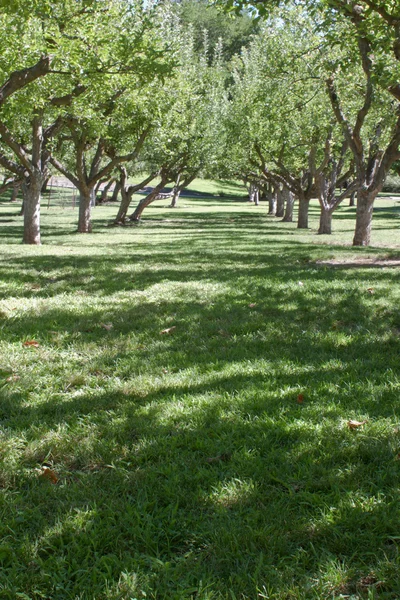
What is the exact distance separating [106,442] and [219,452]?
71cm

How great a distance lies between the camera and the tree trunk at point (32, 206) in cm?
1658

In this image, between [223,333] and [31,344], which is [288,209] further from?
[31,344]

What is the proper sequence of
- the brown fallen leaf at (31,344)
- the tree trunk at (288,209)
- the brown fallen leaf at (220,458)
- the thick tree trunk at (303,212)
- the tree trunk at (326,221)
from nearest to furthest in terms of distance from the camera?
the brown fallen leaf at (220,458) < the brown fallen leaf at (31,344) < the tree trunk at (326,221) < the thick tree trunk at (303,212) < the tree trunk at (288,209)

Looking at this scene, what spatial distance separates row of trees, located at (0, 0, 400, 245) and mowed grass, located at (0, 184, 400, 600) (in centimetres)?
528

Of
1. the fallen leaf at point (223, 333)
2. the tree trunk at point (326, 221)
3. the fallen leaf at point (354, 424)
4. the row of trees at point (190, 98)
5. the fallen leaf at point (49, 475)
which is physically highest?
the row of trees at point (190, 98)

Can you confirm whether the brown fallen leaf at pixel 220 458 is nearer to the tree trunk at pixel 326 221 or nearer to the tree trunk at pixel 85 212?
the tree trunk at pixel 85 212

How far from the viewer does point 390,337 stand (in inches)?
220

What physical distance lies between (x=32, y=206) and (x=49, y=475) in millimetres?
14790

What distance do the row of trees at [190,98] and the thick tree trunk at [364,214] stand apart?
39mm

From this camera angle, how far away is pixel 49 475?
3.00 metres

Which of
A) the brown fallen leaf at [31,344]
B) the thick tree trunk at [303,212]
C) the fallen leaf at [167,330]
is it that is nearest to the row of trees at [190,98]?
the thick tree trunk at [303,212]

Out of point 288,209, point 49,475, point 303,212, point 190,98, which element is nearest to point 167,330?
point 49,475

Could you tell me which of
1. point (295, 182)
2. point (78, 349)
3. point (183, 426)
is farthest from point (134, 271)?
point (295, 182)

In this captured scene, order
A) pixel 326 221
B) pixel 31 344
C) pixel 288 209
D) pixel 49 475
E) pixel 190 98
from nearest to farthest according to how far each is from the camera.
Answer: pixel 49 475, pixel 31 344, pixel 326 221, pixel 190 98, pixel 288 209
